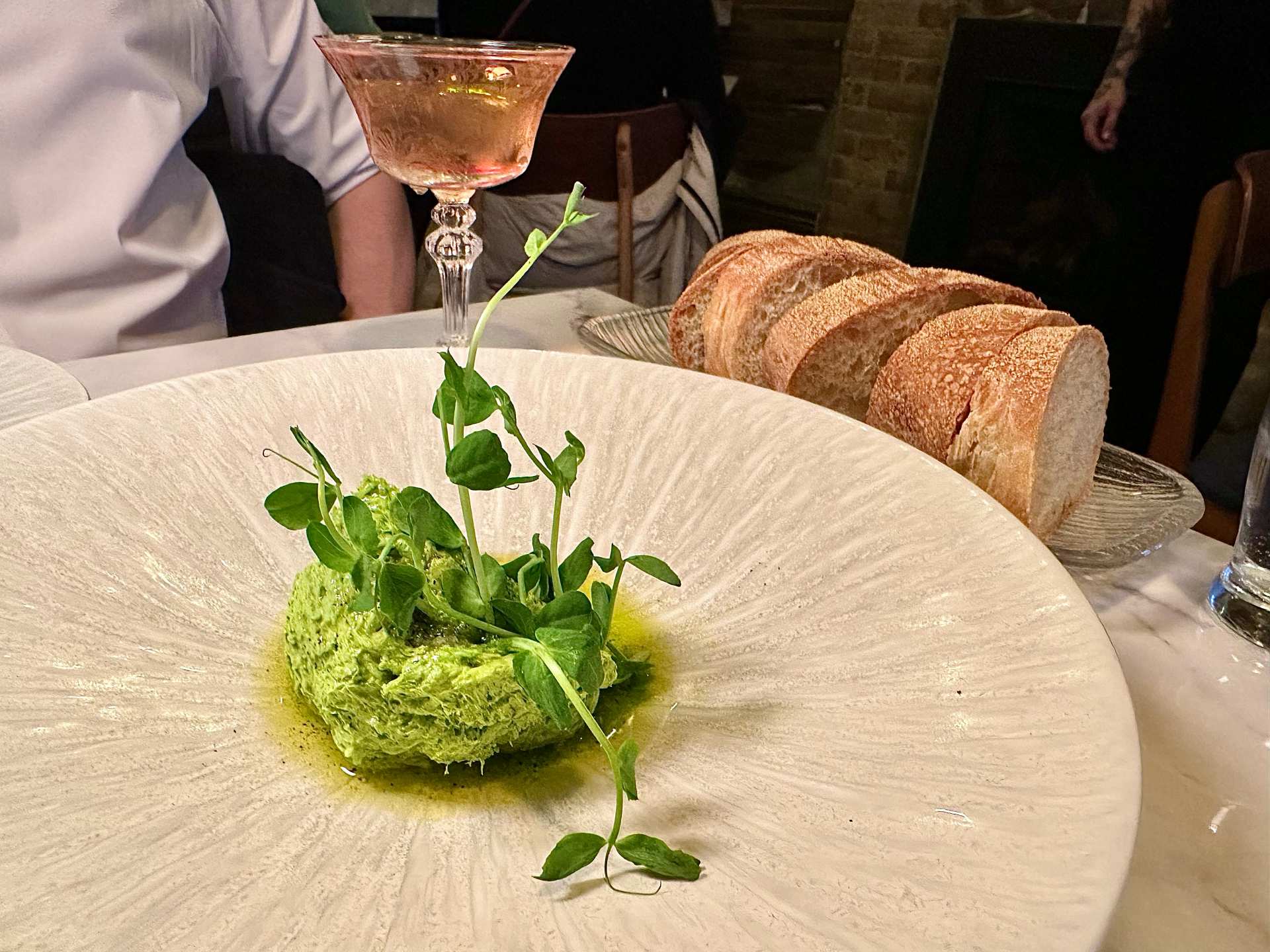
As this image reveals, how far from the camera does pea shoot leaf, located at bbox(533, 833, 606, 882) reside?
335mm

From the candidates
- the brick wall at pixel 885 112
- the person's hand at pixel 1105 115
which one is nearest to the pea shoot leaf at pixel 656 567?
the person's hand at pixel 1105 115

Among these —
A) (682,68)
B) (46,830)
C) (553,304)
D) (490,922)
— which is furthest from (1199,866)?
(682,68)

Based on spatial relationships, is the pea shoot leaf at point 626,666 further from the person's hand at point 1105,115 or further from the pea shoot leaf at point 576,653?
the person's hand at point 1105,115

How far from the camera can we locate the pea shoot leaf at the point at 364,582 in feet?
1.39

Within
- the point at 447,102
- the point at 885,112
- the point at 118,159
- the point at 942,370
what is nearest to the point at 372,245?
the point at 118,159

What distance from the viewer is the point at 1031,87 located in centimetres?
315

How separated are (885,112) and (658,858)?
13.1 feet

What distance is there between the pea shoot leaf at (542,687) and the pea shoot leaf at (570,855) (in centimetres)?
5

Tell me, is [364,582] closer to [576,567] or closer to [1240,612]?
[576,567]

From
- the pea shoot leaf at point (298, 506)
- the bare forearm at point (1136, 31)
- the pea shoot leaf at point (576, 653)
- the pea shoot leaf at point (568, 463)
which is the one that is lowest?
the pea shoot leaf at point (576, 653)

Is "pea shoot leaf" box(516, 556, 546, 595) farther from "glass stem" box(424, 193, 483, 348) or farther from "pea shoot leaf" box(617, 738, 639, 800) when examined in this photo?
"glass stem" box(424, 193, 483, 348)

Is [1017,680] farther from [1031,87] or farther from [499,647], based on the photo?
[1031,87]

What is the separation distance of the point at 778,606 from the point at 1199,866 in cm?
25

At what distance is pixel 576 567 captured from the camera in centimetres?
48
